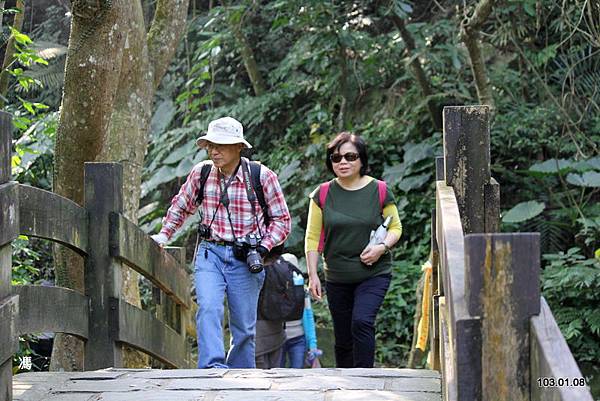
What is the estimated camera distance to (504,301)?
2.58m

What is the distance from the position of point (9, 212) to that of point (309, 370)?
1866mm

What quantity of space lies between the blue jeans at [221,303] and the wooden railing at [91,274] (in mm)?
321

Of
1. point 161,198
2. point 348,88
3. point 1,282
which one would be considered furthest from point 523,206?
point 1,282

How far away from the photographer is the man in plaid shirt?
19.2 feet

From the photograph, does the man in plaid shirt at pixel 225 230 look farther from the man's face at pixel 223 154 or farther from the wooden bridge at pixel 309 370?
the wooden bridge at pixel 309 370

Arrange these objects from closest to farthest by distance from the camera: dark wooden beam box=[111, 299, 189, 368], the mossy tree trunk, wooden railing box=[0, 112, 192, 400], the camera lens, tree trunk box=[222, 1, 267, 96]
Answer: wooden railing box=[0, 112, 192, 400], dark wooden beam box=[111, 299, 189, 368], the camera lens, the mossy tree trunk, tree trunk box=[222, 1, 267, 96]

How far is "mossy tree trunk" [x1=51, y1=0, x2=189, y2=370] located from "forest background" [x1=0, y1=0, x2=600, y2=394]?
1.83 meters

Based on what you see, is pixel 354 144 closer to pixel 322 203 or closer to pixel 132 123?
pixel 322 203

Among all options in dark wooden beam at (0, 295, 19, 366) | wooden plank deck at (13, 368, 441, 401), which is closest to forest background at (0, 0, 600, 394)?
wooden plank deck at (13, 368, 441, 401)

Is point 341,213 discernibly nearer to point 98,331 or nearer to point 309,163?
point 98,331

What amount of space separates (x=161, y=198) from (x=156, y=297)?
23.9 feet

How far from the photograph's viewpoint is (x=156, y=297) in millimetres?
7062

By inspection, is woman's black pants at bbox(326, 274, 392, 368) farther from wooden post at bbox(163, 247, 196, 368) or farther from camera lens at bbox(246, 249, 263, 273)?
wooden post at bbox(163, 247, 196, 368)

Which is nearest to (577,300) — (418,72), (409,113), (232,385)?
(418,72)
